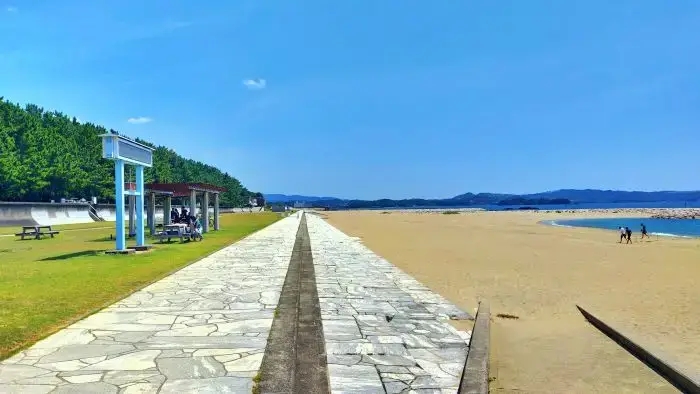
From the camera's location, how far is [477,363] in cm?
511

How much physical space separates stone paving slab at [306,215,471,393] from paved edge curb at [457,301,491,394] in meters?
0.08

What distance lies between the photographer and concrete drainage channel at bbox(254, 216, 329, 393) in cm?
443

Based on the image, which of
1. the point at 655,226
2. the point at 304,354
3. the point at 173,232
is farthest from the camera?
the point at 655,226

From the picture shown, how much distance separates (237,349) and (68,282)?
657 cm

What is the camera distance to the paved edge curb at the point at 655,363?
468 cm

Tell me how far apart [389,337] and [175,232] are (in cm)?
1741

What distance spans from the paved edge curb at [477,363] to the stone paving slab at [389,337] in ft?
0.27

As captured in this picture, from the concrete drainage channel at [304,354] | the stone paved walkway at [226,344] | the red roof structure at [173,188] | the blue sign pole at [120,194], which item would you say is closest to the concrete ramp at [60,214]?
the red roof structure at [173,188]

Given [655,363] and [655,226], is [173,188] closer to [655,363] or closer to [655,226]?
[655,363]

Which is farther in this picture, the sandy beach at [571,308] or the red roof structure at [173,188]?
the red roof structure at [173,188]

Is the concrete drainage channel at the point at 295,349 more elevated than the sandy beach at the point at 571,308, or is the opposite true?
the concrete drainage channel at the point at 295,349

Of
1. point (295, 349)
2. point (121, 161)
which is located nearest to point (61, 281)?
point (121, 161)

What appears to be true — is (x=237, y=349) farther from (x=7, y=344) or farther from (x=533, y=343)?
(x=533, y=343)

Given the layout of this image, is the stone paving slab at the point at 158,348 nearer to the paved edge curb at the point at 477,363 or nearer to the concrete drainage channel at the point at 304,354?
the concrete drainage channel at the point at 304,354
